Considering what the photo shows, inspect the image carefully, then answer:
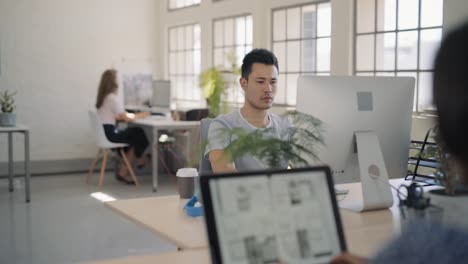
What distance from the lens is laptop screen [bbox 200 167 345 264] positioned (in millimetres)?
1255

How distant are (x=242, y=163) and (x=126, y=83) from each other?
21.3 ft

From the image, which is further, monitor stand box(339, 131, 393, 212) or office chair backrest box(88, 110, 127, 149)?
office chair backrest box(88, 110, 127, 149)

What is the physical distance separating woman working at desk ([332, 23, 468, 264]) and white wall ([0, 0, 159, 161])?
8.04 metres

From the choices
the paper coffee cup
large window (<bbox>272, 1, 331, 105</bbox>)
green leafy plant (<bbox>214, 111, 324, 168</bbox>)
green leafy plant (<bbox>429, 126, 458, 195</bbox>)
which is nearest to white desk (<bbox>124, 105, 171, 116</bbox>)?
large window (<bbox>272, 1, 331, 105</bbox>)

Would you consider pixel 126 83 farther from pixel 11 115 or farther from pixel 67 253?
pixel 67 253

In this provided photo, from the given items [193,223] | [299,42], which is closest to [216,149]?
[193,223]

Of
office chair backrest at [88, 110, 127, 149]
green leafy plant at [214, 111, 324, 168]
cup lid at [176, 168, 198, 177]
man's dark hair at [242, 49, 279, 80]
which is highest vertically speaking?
man's dark hair at [242, 49, 279, 80]

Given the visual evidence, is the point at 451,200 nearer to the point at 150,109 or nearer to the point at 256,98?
the point at 256,98

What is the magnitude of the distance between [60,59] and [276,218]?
25.3 feet

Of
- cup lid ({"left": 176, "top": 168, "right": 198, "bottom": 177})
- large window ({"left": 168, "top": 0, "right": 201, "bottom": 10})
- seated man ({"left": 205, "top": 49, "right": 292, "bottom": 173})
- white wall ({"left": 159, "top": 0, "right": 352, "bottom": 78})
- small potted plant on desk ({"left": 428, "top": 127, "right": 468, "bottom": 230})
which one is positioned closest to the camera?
small potted plant on desk ({"left": 428, "top": 127, "right": 468, "bottom": 230})

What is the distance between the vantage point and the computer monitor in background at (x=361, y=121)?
238cm

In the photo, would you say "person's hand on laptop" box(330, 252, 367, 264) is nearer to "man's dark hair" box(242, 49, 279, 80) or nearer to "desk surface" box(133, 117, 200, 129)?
"man's dark hair" box(242, 49, 279, 80)

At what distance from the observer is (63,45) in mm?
8539

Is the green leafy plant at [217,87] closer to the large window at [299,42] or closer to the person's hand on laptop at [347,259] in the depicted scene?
the large window at [299,42]
